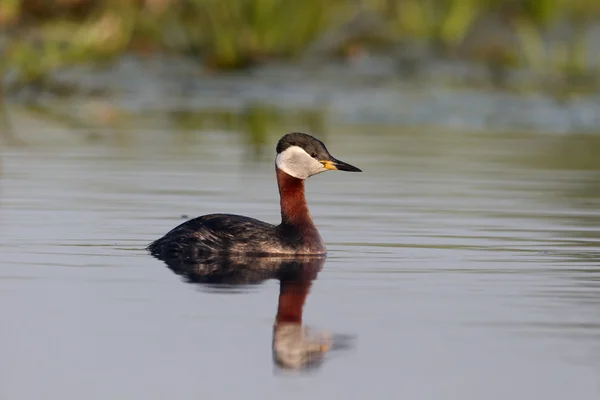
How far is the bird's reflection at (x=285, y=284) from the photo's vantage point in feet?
25.3

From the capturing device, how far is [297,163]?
38.5ft

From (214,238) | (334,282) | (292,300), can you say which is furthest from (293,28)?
(292,300)

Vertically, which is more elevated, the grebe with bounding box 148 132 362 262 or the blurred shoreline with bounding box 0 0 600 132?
the blurred shoreline with bounding box 0 0 600 132

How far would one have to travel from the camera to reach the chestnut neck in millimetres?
11406

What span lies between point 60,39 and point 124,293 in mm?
14324

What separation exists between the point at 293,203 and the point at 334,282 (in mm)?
1899

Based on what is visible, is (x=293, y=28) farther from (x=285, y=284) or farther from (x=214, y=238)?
(x=285, y=284)

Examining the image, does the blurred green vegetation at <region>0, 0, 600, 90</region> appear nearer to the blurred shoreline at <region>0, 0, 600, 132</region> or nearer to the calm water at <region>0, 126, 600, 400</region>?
the blurred shoreline at <region>0, 0, 600, 132</region>

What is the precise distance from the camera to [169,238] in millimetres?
10977

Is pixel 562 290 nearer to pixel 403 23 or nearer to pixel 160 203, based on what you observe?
pixel 160 203

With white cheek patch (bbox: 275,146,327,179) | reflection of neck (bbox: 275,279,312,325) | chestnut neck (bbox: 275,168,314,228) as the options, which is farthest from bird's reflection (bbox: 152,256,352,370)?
white cheek patch (bbox: 275,146,327,179)

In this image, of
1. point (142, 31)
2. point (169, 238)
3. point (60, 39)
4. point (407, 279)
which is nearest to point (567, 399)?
point (407, 279)

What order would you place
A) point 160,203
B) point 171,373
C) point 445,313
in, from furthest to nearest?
point 160,203
point 445,313
point 171,373

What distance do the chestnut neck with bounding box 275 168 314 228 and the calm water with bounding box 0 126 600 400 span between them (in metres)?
0.34
